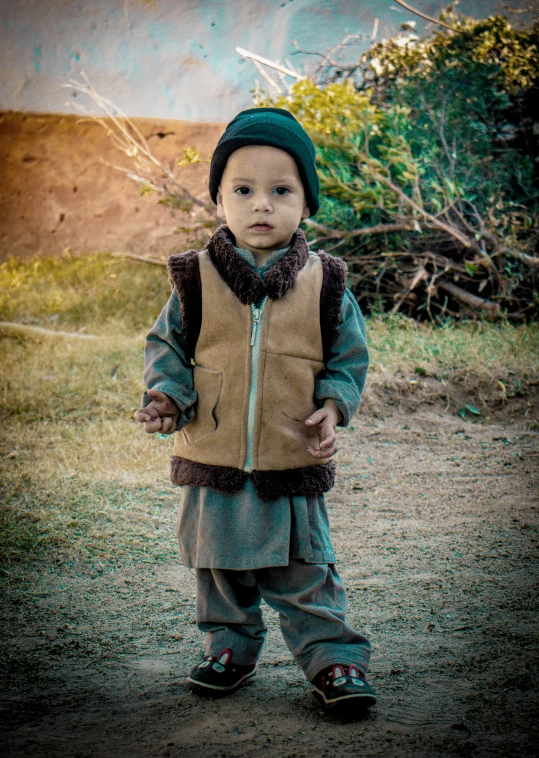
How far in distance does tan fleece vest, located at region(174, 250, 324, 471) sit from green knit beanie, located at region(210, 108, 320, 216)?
25cm

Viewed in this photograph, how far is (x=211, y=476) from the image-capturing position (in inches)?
76.5

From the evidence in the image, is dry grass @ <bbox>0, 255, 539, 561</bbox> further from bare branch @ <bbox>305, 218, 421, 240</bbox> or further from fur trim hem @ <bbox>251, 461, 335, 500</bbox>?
fur trim hem @ <bbox>251, 461, 335, 500</bbox>

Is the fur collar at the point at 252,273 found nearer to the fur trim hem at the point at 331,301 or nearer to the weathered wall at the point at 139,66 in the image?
the fur trim hem at the point at 331,301

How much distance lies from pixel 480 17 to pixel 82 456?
462cm

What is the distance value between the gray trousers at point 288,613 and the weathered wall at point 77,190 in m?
5.59

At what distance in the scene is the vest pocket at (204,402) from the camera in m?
1.97

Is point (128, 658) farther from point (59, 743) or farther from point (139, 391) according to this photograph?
point (139, 391)

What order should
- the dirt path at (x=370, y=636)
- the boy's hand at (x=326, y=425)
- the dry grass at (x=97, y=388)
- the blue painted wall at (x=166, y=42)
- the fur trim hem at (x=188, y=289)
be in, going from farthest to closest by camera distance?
the blue painted wall at (x=166, y=42), the dry grass at (x=97, y=388), the fur trim hem at (x=188, y=289), the boy's hand at (x=326, y=425), the dirt path at (x=370, y=636)

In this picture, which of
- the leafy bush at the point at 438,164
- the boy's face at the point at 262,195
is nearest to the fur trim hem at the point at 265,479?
the boy's face at the point at 262,195

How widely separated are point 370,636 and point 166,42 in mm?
5186

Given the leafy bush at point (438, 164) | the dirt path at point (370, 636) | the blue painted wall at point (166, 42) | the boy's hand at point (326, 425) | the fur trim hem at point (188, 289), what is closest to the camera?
the dirt path at point (370, 636)

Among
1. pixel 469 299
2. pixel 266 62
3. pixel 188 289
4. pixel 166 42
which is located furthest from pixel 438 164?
pixel 188 289

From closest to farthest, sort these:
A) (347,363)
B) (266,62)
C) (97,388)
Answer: (347,363), (97,388), (266,62)

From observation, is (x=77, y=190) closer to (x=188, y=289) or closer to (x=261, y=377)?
(x=188, y=289)
